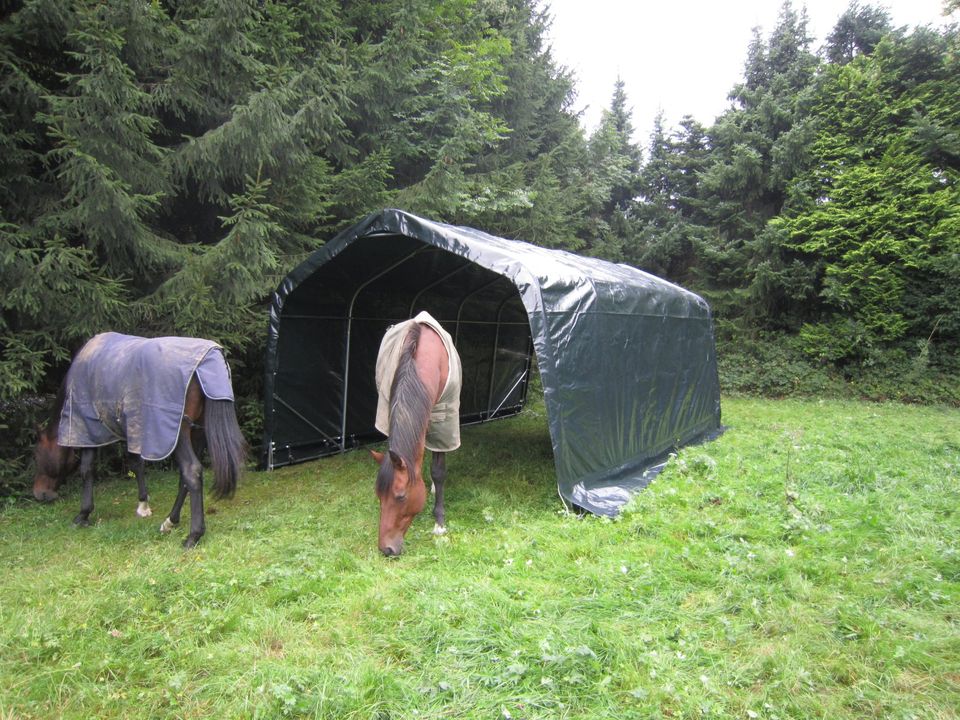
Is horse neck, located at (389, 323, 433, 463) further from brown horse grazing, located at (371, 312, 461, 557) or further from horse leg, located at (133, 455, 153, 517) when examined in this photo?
horse leg, located at (133, 455, 153, 517)

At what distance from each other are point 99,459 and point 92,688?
13.8 ft

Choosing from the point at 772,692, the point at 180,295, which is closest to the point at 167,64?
the point at 180,295

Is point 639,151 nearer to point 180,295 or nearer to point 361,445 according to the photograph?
point 361,445

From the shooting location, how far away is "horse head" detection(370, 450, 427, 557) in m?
3.25

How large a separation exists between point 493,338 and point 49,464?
6.09 m

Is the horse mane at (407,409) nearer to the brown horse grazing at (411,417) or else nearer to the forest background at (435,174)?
the brown horse grazing at (411,417)

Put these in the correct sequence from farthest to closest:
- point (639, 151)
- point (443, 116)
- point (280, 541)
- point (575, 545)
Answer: point (639, 151) < point (443, 116) < point (280, 541) < point (575, 545)

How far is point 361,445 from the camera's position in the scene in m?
7.02

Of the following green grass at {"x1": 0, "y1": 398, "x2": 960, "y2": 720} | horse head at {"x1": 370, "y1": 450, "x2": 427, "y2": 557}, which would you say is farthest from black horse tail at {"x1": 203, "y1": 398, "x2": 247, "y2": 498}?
horse head at {"x1": 370, "y1": 450, "x2": 427, "y2": 557}

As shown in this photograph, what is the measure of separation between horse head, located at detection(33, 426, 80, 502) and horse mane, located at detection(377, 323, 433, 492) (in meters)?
2.74

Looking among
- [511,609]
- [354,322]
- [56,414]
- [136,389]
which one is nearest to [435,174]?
[354,322]

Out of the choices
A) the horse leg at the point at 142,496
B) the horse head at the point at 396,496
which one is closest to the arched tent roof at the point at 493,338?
the horse head at the point at 396,496

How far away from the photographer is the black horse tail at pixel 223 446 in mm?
3678

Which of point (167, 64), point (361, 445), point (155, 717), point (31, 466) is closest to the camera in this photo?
point (155, 717)
